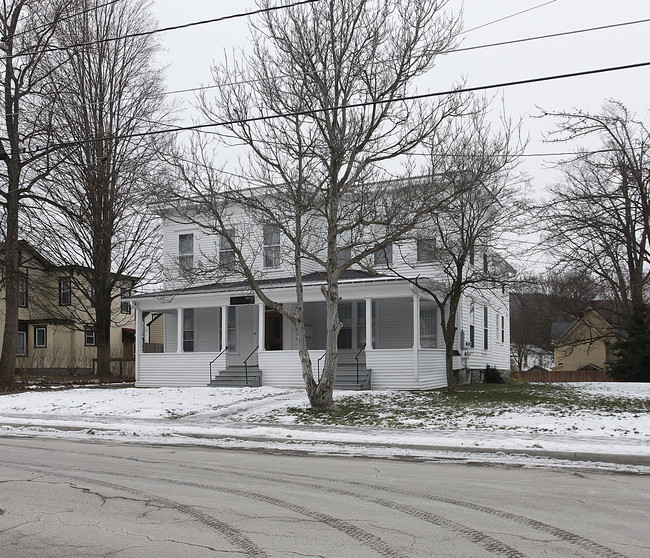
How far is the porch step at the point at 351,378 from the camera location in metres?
23.9

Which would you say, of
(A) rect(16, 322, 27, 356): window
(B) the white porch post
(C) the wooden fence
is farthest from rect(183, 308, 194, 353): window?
(C) the wooden fence

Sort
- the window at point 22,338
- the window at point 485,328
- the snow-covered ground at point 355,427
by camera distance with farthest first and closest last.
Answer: the window at point 22,338
the window at point 485,328
the snow-covered ground at point 355,427

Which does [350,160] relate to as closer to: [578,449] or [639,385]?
[578,449]

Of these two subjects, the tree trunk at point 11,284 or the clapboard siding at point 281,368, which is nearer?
the clapboard siding at point 281,368

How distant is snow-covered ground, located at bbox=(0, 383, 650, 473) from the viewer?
11898mm

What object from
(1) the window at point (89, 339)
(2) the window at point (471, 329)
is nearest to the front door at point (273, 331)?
(2) the window at point (471, 329)

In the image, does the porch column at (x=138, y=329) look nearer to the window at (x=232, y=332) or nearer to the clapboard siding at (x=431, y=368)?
the window at (x=232, y=332)

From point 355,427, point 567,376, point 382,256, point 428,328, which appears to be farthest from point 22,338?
point 355,427

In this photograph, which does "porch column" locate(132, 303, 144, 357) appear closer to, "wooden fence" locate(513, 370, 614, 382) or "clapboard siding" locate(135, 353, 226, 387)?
"clapboard siding" locate(135, 353, 226, 387)

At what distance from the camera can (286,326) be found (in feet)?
94.8

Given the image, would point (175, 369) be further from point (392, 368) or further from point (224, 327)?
point (392, 368)

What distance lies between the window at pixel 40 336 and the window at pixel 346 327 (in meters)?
24.8

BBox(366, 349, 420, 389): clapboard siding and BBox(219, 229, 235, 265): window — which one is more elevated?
BBox(219, 229, 235, 265): window

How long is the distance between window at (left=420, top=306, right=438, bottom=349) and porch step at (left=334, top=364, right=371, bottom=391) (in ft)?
13.2
